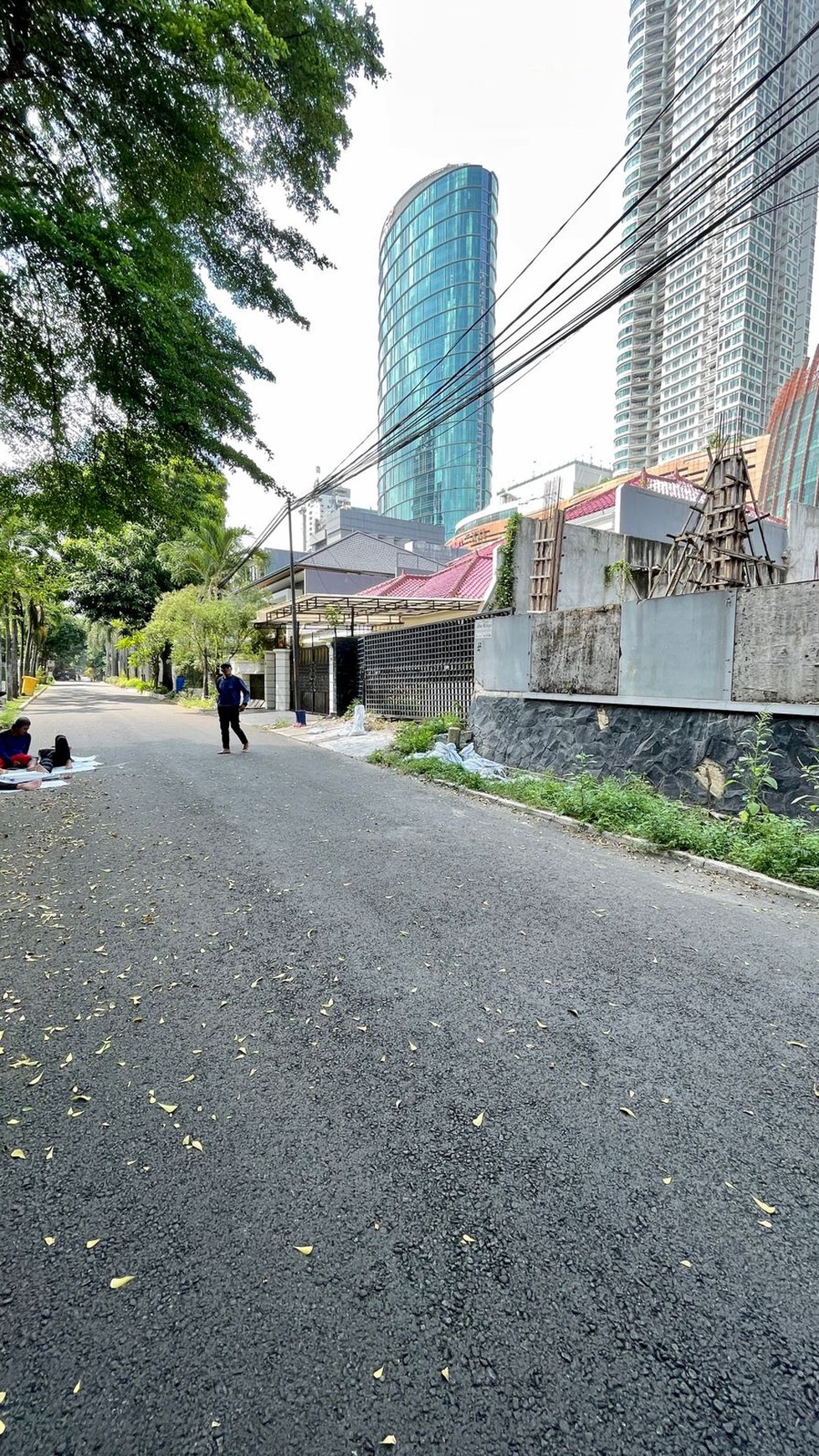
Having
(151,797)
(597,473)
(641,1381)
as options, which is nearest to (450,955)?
(641,1381)

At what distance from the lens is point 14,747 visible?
8648 millimetres

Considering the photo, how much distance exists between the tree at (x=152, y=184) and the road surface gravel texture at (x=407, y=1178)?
5.23 meters

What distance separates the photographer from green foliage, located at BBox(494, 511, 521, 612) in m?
9.84

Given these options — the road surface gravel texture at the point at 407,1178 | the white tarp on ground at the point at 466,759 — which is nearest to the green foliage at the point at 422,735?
the white tarp on ground at the point at 466,759

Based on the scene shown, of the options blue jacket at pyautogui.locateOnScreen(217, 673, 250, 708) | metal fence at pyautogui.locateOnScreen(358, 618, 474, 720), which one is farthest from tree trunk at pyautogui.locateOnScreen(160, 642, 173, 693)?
blue jacket at pyautogui.locateOnScreen(217, 673, 250, 708)

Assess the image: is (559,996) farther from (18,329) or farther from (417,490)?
(417,490)

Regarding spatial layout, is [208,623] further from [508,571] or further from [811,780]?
[811,780]

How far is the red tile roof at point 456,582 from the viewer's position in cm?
1555

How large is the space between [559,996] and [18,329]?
26.2 feet

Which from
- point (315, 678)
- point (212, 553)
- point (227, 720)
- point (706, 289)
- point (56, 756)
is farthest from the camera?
point (706, 289)

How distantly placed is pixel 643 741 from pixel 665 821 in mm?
1380

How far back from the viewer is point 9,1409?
3.88 ft

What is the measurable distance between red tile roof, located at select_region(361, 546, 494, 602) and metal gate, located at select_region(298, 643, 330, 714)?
2.93 meters

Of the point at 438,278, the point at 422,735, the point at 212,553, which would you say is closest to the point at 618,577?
the point at 422,735
